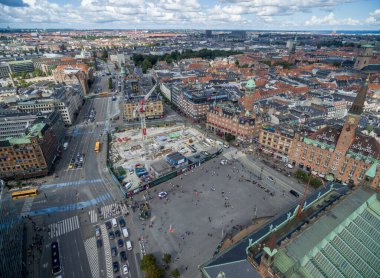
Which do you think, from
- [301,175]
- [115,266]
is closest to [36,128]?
[115,266]

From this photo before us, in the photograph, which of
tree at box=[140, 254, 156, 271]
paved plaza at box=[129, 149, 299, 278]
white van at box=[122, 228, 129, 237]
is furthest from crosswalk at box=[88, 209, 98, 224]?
tree at box=[140, 254, 156, 271]

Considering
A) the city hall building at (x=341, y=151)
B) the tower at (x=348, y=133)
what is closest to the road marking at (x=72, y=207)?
the city hall building at (x=341, y=151)

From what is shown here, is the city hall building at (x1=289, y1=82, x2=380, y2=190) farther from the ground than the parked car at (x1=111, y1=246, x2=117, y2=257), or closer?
farther from the ground

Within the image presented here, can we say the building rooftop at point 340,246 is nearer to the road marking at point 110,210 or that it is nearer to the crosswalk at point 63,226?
the road marking at point 110,210

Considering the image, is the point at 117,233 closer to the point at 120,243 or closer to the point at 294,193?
the point at 120,243

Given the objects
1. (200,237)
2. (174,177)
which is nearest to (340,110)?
Answer: (174,177)

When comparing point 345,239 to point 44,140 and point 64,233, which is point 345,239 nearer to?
point 64,233

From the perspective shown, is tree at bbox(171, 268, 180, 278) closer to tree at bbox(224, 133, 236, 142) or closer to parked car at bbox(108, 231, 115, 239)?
parked car at bbox(108, 231, 115, 239)
